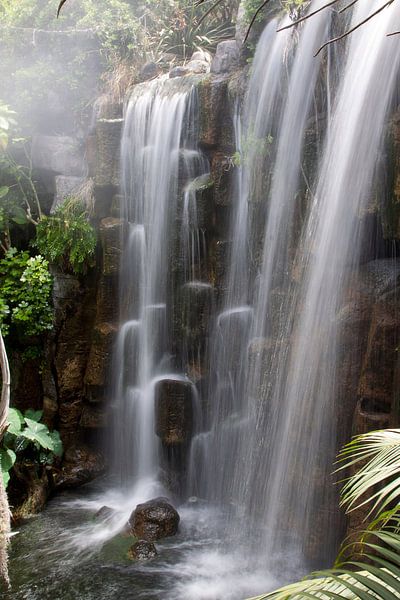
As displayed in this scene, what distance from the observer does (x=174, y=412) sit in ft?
23.3

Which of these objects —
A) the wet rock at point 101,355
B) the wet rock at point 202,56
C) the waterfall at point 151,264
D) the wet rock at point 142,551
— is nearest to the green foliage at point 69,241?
the waterfall at point 151,264

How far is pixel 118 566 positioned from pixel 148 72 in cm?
807

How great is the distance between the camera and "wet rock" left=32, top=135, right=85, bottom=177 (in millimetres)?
9383

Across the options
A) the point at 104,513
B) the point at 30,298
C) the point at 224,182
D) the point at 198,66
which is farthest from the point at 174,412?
the point at 198,66

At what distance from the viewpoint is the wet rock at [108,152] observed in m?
8.65

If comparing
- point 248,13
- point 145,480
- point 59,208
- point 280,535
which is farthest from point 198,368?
point 248,13

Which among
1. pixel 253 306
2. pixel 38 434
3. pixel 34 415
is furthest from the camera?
pixel 34 415

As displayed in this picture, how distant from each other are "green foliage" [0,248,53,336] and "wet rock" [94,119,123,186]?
5.68ft

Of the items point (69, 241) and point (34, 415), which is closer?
point (34, 415)

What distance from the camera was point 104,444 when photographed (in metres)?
8.34

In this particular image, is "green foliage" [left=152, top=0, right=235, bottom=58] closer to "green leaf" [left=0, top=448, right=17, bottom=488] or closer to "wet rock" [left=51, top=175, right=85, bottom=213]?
"wet rock" [left=51, top=175, right=85, bottom=213]

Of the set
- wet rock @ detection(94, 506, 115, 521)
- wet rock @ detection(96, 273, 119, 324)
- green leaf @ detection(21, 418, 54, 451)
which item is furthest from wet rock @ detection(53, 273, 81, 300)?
wet rock @ detection(94, 506, 115, 521)

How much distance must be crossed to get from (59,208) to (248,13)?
417cm

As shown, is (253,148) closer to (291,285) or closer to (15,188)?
(291,285)
